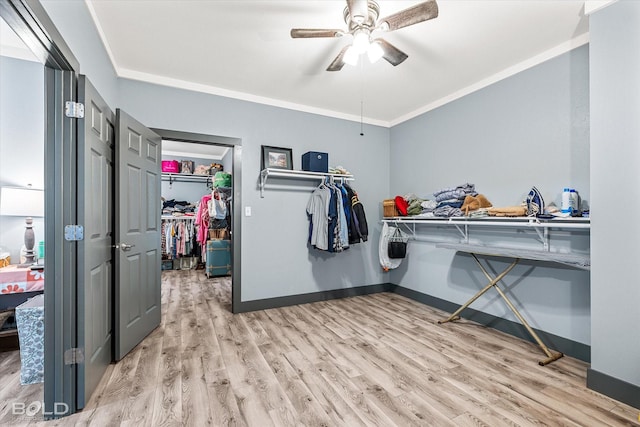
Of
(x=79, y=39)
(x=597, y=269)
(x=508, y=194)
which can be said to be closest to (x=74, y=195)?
(x=79, y=39)

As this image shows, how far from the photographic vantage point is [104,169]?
2.15 meters

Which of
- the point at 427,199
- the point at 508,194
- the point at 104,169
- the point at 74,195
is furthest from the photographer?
the point at 427,199

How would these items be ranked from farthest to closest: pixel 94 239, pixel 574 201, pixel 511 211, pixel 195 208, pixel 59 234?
pixel 195 208, pixel 511 211, pixel 574 201, pixel 94 239, pixel 59 234

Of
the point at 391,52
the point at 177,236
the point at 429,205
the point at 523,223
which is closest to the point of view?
the point at 391,52

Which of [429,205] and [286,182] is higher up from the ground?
[286,182]

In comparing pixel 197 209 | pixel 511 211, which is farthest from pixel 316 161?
pixel 197 209

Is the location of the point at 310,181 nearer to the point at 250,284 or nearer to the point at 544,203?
the point at 250,284

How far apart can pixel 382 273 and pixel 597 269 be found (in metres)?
2.70

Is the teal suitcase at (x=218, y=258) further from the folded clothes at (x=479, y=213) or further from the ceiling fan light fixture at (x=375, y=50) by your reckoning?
the ceiling fan light fixture at (x=375, y=50)

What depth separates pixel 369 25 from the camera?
1.96 metres

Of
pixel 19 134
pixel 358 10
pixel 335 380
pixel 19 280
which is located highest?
pixel 358 10

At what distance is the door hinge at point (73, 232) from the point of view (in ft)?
5.57

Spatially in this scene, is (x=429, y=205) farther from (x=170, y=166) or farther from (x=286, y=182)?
(x=170, y=166)

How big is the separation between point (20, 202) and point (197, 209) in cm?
361
